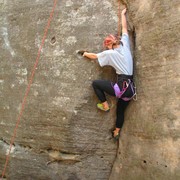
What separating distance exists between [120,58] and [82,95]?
721 millimetres

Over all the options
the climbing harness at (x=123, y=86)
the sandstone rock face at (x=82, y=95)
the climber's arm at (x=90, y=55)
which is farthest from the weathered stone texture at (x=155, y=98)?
the climber's arm at (x=90, y=55)

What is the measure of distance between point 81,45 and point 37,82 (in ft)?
2.68

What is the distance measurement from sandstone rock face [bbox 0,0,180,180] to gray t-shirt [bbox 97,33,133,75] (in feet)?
0.52

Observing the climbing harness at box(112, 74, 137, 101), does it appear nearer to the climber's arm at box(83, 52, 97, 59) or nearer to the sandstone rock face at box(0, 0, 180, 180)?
the sandstone rock face at box(0, 0, 180, 180)

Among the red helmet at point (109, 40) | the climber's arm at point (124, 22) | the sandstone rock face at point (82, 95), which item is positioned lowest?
the sandstone rock face at point (82, 95)

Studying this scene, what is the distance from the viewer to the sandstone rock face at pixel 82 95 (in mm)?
3727

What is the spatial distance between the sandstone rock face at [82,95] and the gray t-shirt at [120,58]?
0.16 metres

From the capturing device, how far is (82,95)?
4180 mm

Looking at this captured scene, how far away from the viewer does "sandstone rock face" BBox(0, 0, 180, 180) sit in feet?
12.2

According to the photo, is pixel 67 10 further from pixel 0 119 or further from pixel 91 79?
pixel 0 119

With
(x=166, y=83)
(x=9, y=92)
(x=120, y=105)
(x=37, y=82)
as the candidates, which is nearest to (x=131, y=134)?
(x=120, y=105)

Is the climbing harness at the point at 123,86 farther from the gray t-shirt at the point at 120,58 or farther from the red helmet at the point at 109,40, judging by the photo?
the red helmet at the point at 109,40

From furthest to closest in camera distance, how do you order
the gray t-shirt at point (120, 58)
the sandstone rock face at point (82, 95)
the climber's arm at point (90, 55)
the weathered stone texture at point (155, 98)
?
the climber's arm at point (90, 55) → the gray t-shirt at point (120, 58) → the sandstone rock face at point (82, 95) → the weathered stone texture at point (155, 98)

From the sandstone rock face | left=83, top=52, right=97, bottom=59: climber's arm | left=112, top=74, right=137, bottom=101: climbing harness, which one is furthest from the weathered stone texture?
left=83, top=52, right=97, bottom=59: climber's arm
